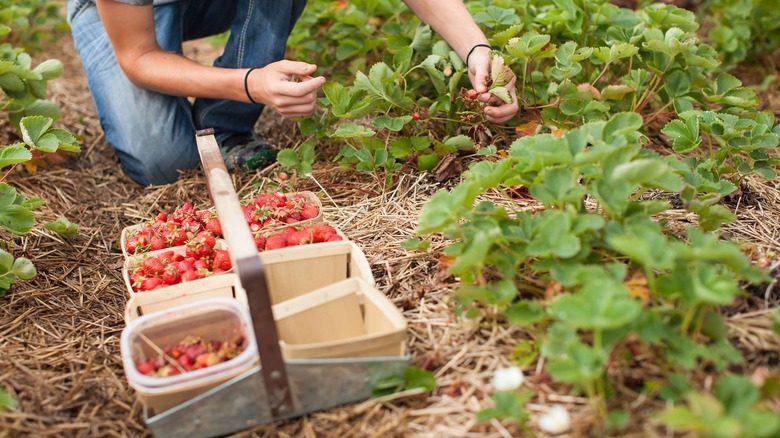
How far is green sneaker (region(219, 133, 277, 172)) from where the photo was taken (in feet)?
8.66

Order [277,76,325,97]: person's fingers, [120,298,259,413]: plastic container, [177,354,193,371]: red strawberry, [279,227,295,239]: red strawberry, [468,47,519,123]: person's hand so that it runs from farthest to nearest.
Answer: [468,47,519,123]: person's hand → [277,76,325,97]: person's fingers → [279,227,295,239]: red strawberry → [177,354,193,371]: red strawberry → [120,298,259,413]: plastic container

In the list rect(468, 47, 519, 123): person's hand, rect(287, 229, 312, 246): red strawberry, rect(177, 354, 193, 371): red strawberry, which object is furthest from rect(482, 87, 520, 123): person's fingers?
rect(177, 354, 193, 371): red strawberry

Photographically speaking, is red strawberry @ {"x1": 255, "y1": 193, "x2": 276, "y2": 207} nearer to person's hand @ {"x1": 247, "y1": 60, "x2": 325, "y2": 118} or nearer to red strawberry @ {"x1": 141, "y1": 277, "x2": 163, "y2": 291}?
person's hand @ {"x1": 247, "y1": 60, "x2": 325, "y2": 118}

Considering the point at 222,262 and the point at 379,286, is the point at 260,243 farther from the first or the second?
the point at 379,286

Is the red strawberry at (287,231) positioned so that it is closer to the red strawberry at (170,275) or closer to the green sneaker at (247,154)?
the red strawberry at (170,275)

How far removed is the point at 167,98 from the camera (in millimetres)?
2723

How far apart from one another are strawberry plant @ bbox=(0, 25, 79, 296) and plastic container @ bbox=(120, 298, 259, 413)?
0.52 meters

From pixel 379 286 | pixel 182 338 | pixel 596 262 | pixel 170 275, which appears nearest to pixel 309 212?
pixel 379 286

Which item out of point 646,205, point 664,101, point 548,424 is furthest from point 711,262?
point 664,101

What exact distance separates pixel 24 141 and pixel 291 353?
51.4 inches

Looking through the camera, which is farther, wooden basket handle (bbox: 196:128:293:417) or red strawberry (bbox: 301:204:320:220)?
red strawberry (bbox: 301:204:320:220)

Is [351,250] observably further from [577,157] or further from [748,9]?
[748,9]

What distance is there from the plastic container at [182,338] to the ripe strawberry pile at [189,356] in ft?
0.07

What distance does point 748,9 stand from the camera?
2.95 meters
